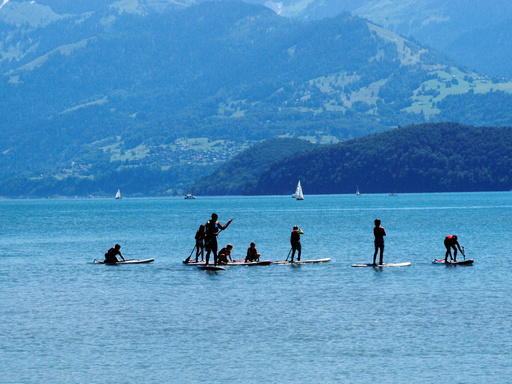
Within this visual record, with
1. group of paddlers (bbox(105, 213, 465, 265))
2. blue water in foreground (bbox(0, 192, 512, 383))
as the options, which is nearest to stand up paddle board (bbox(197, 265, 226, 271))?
group of paddlers (bbox(105, 213, 465, 265))

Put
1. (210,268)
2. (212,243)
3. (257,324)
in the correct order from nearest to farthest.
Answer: (257,324) → (212,243) → (210,268)

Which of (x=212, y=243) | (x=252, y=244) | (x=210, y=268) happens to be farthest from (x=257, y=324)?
(x=252, y=244)

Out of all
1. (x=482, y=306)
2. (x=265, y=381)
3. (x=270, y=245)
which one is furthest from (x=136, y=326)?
(x=270, y=245)

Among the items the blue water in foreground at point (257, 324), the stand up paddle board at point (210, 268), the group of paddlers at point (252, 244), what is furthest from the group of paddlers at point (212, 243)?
the blue water in foreground at point (257, 324)

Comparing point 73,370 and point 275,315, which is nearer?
point 73,370

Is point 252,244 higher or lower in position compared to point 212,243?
lower

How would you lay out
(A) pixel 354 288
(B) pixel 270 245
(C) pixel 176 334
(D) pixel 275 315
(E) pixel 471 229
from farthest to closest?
(E) pixel 471 229 < (B) pixel 270 245 < (A) pixel 354 288 < (D) pixel 275 315 < (C) pixel 176 334

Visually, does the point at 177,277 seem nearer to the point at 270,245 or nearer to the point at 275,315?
the point at 275,315

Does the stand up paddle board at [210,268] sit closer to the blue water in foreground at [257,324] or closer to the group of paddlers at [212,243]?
the group of paddlers at [212,243]

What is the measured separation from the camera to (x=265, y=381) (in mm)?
25047

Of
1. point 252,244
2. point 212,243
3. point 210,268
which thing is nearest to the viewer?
point 212,243

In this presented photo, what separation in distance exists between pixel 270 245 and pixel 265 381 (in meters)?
59.8

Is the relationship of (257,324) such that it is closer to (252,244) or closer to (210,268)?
(210,268)

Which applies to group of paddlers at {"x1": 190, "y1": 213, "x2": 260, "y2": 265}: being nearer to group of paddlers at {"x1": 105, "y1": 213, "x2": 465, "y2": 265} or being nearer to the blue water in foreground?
group of paddlers at {"x1": 105, "y1": 213, "x2": 465, "y2": 265}
